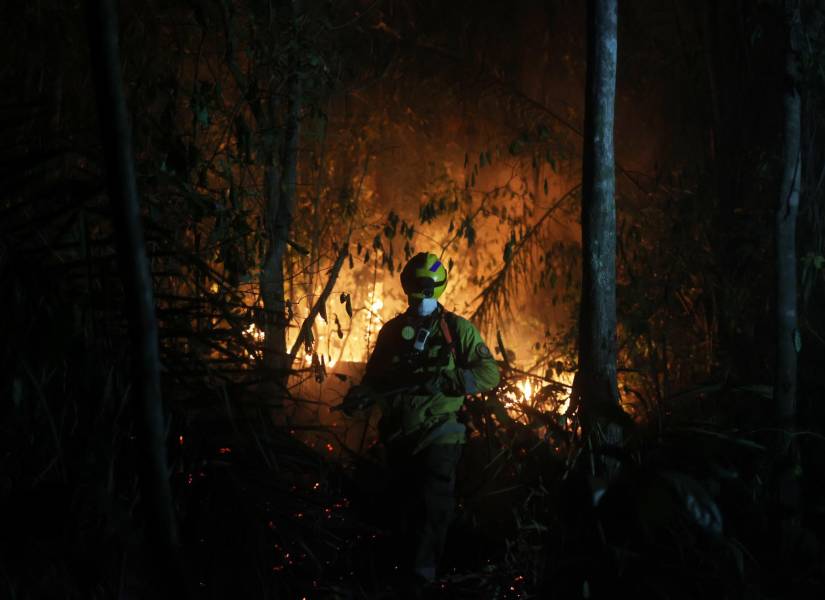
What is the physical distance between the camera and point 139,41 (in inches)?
204

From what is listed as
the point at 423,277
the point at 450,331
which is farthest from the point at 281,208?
the point at 450,331

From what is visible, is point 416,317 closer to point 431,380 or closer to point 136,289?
point 431,380

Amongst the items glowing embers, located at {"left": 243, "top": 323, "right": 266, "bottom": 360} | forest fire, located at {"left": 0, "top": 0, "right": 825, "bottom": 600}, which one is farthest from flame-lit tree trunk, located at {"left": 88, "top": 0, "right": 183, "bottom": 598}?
glowing embers, located at {"left": 243, "top": 323, "right": 266, "bottom": 360}

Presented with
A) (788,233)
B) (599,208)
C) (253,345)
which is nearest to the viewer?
(253,345)

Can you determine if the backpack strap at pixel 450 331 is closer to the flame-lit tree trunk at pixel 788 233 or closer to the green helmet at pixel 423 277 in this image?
the green helmet at pixel 423 277

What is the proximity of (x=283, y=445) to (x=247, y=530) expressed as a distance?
0.38 metres

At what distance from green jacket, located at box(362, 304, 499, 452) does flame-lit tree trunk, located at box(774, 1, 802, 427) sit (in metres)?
2.39

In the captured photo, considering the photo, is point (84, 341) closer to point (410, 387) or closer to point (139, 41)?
point (410, 387)

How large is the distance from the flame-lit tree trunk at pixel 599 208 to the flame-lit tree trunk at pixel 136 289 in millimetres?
3267

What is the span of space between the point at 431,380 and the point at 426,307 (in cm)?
56

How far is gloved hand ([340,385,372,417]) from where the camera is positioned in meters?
5.03

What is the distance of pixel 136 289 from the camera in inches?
81.0

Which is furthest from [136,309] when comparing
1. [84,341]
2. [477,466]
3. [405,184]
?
[405,184]

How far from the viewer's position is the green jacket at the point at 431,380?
511 cm
